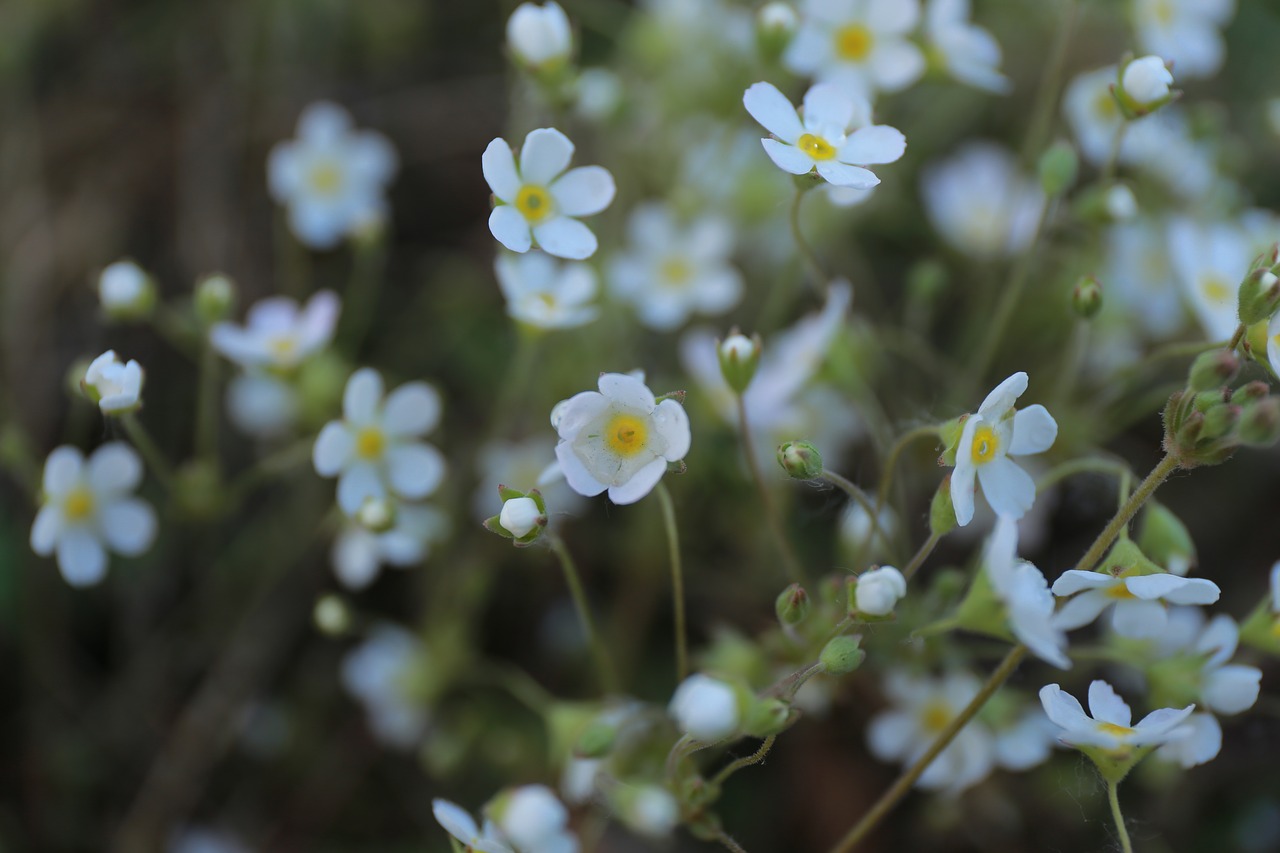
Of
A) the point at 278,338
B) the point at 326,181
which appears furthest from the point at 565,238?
the point at 326,181

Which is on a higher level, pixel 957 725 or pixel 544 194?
pixel 544 194

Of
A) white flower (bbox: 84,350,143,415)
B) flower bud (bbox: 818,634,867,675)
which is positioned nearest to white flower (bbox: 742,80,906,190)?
flower bud (bbox: 818,634,867,675)

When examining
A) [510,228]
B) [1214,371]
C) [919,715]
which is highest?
[510,228]

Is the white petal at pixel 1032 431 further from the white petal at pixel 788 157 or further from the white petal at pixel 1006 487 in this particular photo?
the white petal at pixel 788 157

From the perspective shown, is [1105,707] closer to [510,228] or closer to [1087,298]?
[1087,298]

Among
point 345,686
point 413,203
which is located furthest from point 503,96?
point 345,686

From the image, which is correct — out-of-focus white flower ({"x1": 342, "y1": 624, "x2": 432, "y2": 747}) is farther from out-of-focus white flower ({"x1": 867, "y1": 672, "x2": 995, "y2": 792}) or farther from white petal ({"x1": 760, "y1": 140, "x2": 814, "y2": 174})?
white petal ({"x1": 760, "y1": 140, "x2": 814, "y2": 174})
